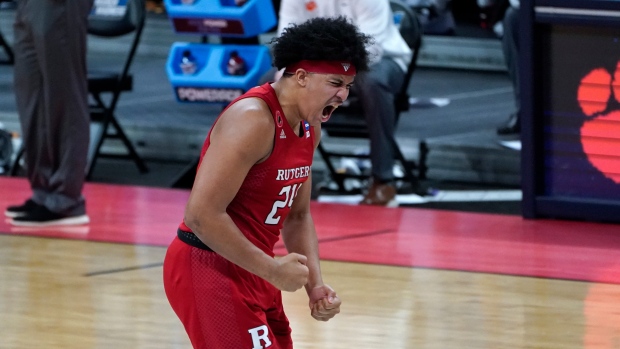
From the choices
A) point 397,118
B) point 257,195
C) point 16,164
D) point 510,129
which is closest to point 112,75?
point 16,164

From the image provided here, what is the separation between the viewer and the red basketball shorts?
2701mm

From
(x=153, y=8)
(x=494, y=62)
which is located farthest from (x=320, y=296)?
(x=153, y=8)

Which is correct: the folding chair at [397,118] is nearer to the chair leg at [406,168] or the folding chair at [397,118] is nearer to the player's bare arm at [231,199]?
the chair leg at [406,168]

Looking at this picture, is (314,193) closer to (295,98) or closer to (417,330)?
(417,330)

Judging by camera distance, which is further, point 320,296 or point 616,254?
point 616,254

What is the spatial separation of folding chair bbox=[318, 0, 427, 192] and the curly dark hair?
3556 millimetres

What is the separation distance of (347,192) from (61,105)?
6.58ft

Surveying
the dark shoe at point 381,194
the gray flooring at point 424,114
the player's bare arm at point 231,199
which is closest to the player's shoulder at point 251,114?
the player's bare arm at point 231,199

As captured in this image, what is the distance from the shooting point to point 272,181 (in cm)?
270

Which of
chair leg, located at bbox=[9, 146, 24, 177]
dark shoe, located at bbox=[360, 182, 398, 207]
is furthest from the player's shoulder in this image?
chair leg, located at bbox=[9, 146, 24, 177]

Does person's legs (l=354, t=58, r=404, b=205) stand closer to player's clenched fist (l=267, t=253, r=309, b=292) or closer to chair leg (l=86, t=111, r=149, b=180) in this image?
chair leg (l=86, t=111, r=149, b=180)

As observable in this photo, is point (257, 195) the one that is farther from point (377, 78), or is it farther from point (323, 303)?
point (377, 78)

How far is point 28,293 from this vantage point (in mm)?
4445

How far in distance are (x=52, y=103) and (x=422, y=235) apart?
6.10ft
